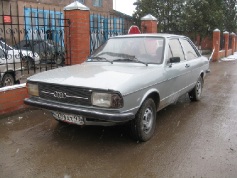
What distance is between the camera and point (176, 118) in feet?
17.3

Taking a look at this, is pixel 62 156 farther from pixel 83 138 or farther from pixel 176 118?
pixel 176 118

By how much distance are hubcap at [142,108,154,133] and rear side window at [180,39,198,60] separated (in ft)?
6.76

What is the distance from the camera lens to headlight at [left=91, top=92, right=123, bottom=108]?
3.41m

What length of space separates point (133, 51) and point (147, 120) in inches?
53.2

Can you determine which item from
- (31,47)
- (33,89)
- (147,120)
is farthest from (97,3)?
(147,120)

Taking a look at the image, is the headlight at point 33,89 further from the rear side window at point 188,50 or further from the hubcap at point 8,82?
the hubcap at point 8,82

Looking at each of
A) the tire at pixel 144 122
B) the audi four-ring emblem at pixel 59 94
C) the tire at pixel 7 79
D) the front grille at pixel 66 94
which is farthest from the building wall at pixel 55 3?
the tire at pixel 144 122

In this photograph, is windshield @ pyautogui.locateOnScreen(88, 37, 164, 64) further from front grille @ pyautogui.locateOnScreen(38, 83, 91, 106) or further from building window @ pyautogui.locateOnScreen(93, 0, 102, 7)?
building window @ pyautogui.locateOnScreen(93, 0, 102, 7)

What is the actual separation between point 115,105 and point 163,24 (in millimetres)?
16763

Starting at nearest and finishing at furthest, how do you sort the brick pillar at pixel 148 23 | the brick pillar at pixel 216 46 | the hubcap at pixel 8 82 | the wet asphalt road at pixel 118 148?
1. the wet asphalt road at pixel 118 148
2. the hubcap at pixel 8 82
3. the brick pillar at pixel 148 23
4. the brick pillar at pixel 216 46

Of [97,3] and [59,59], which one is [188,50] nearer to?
[59,59]

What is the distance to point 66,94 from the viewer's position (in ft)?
12.2

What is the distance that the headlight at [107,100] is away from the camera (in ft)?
11.2

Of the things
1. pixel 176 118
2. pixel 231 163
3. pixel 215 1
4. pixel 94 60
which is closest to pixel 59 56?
pixel 94 60
